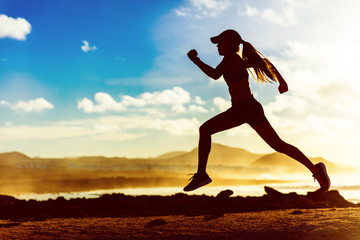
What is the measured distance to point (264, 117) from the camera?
603 cm

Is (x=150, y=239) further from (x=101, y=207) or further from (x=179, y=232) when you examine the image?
(x=101, y=207)

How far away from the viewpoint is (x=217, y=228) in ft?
22.2

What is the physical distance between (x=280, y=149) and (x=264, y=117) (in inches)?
24.5

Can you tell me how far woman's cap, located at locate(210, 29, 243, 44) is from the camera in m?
6.21

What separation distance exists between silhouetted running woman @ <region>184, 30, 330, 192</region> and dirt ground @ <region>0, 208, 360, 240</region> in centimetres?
91

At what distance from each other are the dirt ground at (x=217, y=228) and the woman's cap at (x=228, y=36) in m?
3.07

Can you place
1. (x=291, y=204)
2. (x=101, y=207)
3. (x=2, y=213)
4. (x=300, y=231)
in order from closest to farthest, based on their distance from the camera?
(x=300, y=231), (x=291, y=204), (x=2, y=213), (x=101, y=207)

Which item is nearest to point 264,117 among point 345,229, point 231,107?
point 231,107

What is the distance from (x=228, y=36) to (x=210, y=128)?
145 centimetres

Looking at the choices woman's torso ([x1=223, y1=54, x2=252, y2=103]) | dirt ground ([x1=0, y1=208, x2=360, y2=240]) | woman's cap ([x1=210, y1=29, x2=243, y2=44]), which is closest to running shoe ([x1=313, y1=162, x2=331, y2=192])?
dirt ground ([x1=0, y1=208, x2=360, y2=240])

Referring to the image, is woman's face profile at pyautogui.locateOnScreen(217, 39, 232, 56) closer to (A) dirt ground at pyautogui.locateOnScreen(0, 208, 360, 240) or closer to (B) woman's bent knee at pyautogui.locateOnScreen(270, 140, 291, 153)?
(B) woman's bent knee at pyautogui.locateOnScreen(270, 140, 291, 153)

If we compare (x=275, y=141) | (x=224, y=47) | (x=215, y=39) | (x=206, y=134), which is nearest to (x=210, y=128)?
(x=206, y=134)

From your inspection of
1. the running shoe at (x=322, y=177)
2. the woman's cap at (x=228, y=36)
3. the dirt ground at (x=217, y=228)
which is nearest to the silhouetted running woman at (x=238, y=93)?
the woman's cap at (x=228, y=36)

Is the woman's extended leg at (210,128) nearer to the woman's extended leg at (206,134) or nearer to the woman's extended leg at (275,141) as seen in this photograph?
the woman's extended leg at (206,134)
